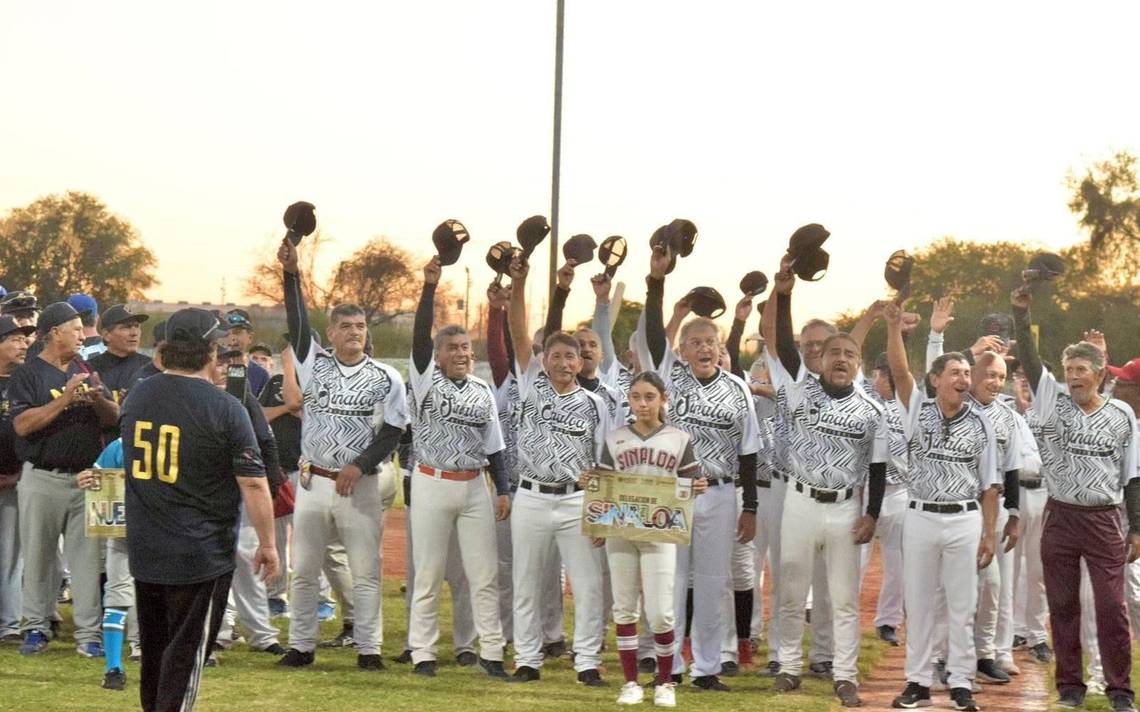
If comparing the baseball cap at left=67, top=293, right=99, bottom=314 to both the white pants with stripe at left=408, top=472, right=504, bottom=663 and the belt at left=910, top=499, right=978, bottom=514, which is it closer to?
the white pants with stripe at left=408, top=472, right=504, bottom=663

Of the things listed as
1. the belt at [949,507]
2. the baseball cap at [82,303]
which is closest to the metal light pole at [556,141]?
the baseball cap at [82,303]

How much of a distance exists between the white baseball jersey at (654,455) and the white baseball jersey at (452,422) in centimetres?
95

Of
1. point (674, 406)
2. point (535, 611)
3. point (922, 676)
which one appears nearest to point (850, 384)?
point (674, 406)

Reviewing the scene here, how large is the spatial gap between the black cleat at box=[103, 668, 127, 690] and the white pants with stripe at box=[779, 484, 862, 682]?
393cm

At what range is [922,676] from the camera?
868 cm

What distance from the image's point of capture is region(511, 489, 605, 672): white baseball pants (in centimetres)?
904

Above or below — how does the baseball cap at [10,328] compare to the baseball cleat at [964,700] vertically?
above

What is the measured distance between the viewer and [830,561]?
29.1ft

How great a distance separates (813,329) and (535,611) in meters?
2.73

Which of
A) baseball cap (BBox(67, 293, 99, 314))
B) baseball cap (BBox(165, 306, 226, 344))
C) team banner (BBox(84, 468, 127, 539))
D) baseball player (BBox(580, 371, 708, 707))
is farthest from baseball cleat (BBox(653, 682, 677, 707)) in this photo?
baseball cap (BBox(67, 293, 99, 314))

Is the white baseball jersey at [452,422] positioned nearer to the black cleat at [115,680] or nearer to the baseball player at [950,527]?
the black cleat at [115,680]

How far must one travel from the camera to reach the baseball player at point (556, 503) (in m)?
9.03

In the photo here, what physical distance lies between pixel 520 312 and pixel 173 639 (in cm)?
378

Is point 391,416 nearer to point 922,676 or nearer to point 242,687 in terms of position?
point 242,687
